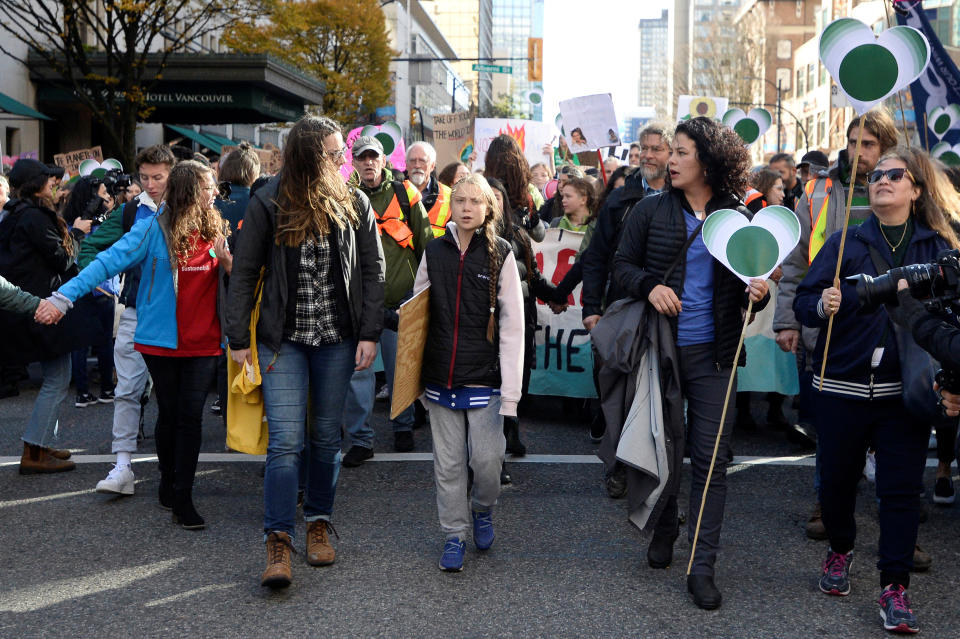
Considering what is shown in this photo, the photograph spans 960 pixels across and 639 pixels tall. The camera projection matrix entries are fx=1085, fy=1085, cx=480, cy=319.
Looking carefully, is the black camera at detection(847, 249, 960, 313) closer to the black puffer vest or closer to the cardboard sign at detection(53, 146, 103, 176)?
the black puffer vest

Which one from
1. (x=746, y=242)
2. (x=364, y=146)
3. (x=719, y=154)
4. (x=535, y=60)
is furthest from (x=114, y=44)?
(x=535, y=60)

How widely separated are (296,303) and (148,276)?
1.36 meters

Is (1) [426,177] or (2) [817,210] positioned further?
(1) [426,177]

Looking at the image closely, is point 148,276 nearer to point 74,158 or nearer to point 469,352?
point 469,352

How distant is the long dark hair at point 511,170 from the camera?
727 centimetres

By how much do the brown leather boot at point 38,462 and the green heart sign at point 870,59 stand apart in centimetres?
494

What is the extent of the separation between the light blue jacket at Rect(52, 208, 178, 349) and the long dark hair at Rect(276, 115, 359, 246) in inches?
45.9

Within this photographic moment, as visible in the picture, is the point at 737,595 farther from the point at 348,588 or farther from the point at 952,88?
the point at 952,88

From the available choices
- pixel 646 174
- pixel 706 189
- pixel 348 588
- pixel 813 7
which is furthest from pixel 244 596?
pixel 813 7

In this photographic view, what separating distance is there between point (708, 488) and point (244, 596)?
198cm

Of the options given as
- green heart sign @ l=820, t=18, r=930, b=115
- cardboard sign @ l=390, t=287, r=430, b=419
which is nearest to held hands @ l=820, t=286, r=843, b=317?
green heart sign @ l=820, t=18, r=930, b=115

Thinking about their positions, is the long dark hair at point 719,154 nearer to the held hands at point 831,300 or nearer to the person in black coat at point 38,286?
the held hands at point 831,300

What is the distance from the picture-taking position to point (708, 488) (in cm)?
455

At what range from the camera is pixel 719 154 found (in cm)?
464
